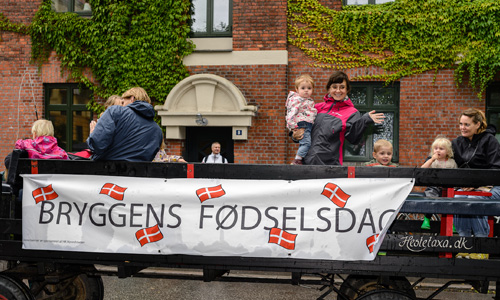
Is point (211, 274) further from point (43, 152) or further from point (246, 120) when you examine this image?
point (246, 120)

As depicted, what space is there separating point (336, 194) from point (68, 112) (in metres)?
9.90

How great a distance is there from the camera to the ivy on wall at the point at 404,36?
31.3 ft

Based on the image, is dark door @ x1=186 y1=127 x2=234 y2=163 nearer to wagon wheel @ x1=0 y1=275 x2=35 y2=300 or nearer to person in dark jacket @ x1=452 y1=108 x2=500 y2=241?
person in dark jacket @ x1=452 y1=108 x2=500 y2=241

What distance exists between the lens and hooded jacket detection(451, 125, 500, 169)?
14.6 ft

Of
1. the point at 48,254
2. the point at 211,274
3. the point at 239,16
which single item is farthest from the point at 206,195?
the point at 239,16

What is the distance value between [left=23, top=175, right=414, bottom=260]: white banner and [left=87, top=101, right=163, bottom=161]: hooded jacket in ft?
1.00

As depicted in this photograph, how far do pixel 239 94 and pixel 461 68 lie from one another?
4.73m

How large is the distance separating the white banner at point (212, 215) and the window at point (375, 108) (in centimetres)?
739

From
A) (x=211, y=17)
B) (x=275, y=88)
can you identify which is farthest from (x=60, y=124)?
(x=275, y=88)

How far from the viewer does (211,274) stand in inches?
138

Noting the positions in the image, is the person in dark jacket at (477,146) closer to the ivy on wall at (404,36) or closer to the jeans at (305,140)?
the jeans at (305,140)

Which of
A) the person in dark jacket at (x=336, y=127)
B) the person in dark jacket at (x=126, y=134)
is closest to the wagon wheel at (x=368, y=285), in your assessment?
the person in dark jacket at (x=336, y=127)

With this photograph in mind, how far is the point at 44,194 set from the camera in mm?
3506

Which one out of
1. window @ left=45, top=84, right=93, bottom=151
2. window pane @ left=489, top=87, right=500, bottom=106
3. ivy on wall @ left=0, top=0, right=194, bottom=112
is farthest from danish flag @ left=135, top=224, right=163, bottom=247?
window pane @ left=489, top=87, right=500, bottom=106
